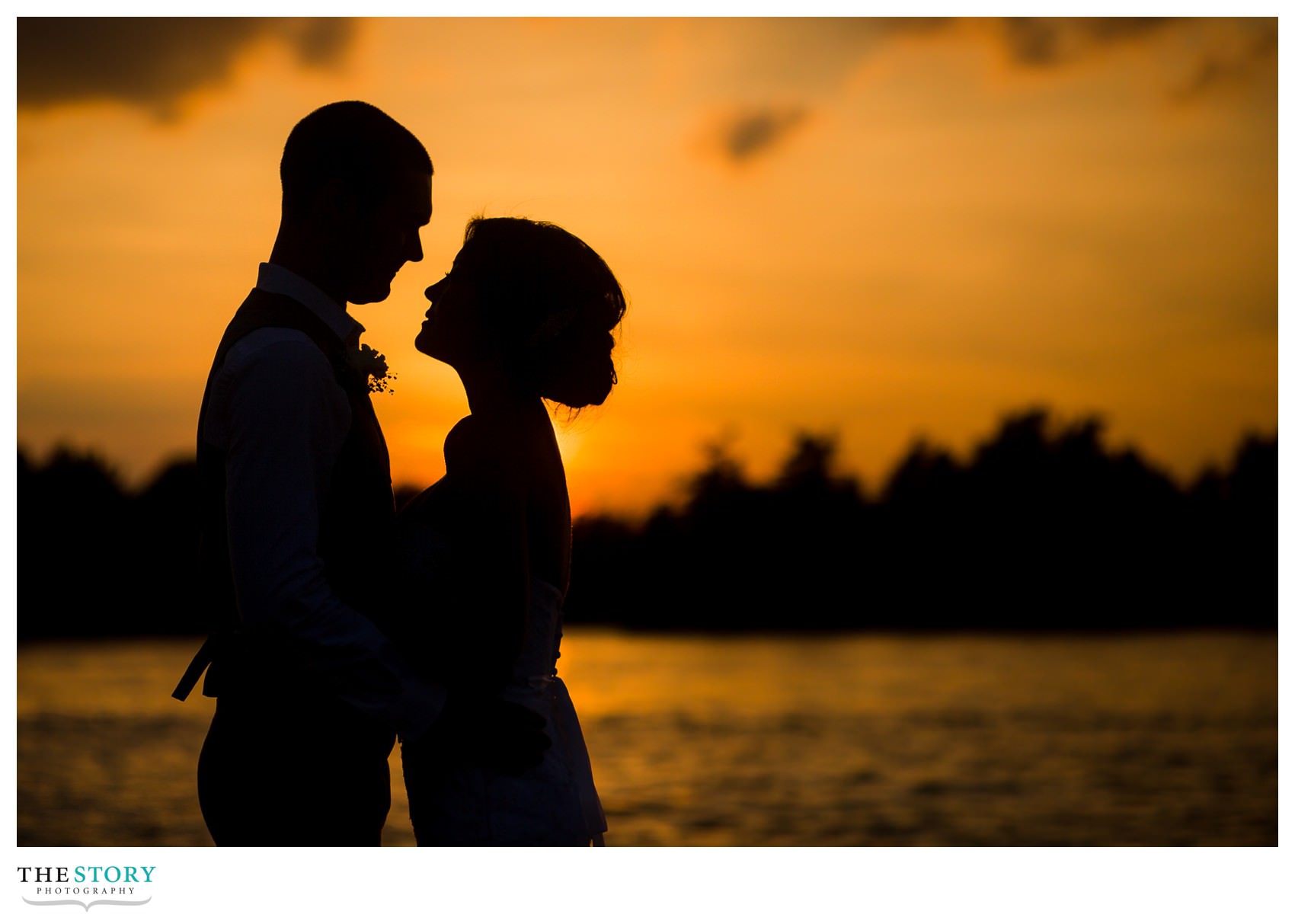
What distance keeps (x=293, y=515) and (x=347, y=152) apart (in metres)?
0.65

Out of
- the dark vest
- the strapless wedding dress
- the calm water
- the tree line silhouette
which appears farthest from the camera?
the tree line silhouette

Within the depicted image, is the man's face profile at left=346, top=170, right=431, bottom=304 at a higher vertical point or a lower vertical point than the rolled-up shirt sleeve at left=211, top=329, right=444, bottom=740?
higher

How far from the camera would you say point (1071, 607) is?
5559 centimetres

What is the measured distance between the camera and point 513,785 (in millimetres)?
2182

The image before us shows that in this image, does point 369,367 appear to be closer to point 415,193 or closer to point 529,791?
point 415,193

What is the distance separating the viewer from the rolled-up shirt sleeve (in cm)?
195

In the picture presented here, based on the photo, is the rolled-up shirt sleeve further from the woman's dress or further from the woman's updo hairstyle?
the woman's updo hairstyle

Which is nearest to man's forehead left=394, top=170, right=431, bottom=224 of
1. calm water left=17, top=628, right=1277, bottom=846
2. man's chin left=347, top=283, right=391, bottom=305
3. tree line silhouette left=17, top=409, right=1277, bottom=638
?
man's chin left=347, top=283, right=391, bottom=305

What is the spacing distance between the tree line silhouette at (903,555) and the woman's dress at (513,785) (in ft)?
112

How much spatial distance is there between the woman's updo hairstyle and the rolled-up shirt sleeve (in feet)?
1.12

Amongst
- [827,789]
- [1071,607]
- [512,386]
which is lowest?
[827,789]
